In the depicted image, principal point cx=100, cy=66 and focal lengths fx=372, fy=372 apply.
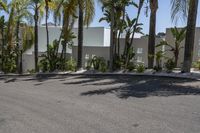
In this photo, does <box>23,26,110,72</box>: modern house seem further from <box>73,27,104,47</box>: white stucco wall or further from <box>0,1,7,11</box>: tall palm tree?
<box>0,1,7,11</box>: tall palm tree

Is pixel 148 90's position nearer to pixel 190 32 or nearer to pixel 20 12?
pixel 190 32

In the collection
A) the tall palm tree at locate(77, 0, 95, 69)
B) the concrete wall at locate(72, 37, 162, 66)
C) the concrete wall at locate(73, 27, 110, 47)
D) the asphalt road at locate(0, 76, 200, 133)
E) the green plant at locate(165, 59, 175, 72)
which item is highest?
the tall palm tree at locate(77, 0, 95, 69)

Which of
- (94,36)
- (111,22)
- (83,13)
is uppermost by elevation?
(83,13)

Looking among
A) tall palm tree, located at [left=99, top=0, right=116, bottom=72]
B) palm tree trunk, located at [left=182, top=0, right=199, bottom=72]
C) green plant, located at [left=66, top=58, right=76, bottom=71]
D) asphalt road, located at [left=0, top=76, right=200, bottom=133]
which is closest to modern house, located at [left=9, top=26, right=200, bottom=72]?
green plant, located at [left=66, top=58, right=76, bottom=71]

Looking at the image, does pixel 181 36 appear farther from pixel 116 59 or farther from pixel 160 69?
pixel 116 59

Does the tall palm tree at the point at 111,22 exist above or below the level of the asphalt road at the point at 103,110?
above

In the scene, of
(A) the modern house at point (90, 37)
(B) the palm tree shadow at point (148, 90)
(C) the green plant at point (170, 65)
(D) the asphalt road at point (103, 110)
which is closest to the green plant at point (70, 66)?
(C) the green plant at point (170, 65)

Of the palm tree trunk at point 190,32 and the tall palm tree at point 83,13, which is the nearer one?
the palm tree trunk at point 190,32

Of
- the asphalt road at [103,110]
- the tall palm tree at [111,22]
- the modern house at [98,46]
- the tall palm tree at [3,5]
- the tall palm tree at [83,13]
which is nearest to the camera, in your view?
the asphalt road at [103,110]

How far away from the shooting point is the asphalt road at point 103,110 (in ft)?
25.9

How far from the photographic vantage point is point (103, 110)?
32.1ft

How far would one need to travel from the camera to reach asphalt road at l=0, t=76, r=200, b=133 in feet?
25.9

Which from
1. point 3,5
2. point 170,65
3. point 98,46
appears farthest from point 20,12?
point 170,65

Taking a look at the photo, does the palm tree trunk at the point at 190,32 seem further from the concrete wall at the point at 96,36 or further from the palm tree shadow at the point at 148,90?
the concrete wall at the point at 96,36
